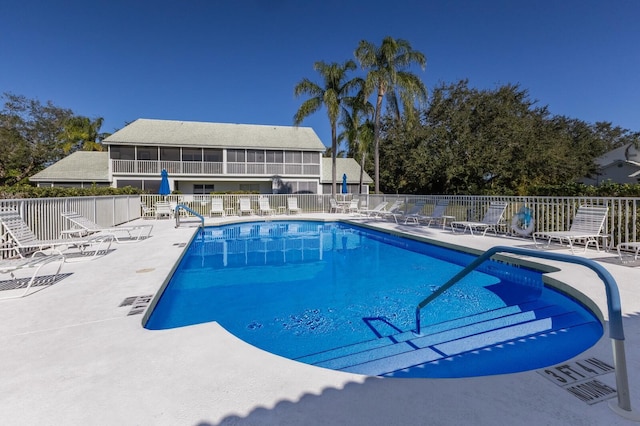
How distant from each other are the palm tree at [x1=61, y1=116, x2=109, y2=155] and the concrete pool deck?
3799 centimetres

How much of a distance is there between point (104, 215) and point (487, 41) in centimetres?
2361

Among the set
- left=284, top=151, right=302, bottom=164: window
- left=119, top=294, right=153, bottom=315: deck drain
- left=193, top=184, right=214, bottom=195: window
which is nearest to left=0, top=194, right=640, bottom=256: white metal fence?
left=119, top=294, right=153, bottom=315: deck drain

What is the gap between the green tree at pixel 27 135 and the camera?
2903cm

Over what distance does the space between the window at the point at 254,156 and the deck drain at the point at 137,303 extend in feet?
74.8

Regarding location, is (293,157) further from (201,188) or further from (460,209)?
(460,209)

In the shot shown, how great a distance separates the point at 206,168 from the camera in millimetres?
24484

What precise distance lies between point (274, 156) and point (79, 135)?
74.7 feet

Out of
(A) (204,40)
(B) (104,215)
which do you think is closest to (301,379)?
(B) (104,215)

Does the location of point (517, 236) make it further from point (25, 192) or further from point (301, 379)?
point (25, 192)

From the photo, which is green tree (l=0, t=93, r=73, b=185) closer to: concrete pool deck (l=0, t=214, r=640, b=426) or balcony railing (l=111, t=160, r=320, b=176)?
balcony railing (l=111, t=160, r=320, b=176)

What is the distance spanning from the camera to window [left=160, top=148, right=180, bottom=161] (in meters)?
24.9

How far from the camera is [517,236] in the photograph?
8992 mm

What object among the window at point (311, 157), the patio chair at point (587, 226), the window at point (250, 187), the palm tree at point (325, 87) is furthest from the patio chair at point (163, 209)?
the patio chair at point (587, 226)

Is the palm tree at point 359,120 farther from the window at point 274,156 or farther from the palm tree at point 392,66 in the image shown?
the window at point 274,156
